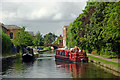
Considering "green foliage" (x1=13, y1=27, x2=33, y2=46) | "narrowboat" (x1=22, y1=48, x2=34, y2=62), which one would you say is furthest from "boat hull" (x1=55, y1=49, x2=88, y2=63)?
"green foliage" (x1=13, y1=27, x2=33, y2=46)

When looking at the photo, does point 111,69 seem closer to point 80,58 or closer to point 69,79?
point 69,79

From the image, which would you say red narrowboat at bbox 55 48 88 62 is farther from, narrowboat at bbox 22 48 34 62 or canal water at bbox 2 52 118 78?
narrowboat at bbox 22 48 34 62

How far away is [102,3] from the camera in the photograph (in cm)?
3691

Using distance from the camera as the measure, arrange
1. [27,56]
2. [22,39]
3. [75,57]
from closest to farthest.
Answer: [75,57], [27,56], [22,39]

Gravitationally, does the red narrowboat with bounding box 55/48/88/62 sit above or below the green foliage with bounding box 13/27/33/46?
below

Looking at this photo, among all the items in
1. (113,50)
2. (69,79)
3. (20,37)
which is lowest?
(69,79)

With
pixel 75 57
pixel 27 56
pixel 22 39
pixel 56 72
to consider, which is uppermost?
pixel 22 39

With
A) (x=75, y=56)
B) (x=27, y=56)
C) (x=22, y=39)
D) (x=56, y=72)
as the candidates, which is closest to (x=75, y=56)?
(x=75, y=56)

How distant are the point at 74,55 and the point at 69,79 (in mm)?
17309

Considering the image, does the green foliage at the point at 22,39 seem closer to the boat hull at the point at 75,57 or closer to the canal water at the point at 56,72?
the boat hull at the point at 75,57

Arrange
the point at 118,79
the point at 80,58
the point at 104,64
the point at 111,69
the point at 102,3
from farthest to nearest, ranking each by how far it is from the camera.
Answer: the point at 80,58, the point at 102,3, the point at 104,64, the point at 111,69, the point at 118,79

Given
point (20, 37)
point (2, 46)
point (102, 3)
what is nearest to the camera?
point (102, 3)

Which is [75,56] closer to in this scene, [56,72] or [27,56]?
[56,72]

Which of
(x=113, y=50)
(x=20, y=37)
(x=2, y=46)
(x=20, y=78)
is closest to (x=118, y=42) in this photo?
(x=113, y=50)
